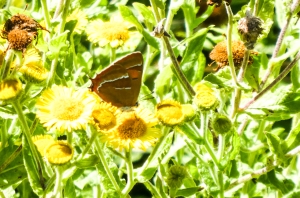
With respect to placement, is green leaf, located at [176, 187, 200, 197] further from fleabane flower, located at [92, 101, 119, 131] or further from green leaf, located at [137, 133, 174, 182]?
fleabane flower, located at [92, 101, 119, 131]

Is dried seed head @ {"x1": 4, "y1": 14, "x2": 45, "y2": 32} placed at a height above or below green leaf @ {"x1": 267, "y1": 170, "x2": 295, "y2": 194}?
above

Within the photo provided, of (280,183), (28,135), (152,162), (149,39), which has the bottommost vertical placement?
(280,183)

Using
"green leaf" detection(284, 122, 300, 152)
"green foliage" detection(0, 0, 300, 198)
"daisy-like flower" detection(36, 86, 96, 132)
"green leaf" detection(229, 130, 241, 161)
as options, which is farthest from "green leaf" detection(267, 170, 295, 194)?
"daisy-like flower" detection(36, 86, 96, 132)

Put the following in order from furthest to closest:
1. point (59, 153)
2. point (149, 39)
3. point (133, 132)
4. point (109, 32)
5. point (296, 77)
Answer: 1. point (109, 32)
2. point (296, 77)
3. point (149, 39)
4. point (133, 132)
5. point (59, 153)

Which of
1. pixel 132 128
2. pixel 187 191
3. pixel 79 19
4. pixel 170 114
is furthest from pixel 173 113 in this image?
pixel 79 19

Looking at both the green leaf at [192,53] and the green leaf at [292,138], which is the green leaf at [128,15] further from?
the green leaf at [292,138]

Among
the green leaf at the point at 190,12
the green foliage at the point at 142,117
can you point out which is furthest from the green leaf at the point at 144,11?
the green leaf at the point at 190,12

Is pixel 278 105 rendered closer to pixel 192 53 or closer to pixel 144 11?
pixel 192 53
